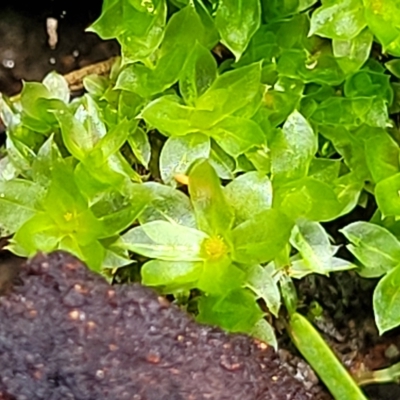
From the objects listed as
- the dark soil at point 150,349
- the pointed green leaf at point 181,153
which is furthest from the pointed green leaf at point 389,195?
the pointed green leaf at point 181,153

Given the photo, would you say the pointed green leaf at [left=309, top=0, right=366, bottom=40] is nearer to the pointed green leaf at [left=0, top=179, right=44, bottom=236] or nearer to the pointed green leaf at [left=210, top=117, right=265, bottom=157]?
the pointed green leaf at [left=210, top=117, right=265, bottom=157]

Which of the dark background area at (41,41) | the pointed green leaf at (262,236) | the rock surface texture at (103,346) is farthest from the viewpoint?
the dark background area at (41,41)

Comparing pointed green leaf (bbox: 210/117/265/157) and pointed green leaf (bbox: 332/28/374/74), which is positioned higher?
pointed green leaf (bbox: 332/28/374/74)

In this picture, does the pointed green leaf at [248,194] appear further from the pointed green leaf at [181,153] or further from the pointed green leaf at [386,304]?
the pointed green leaf at [386,304]

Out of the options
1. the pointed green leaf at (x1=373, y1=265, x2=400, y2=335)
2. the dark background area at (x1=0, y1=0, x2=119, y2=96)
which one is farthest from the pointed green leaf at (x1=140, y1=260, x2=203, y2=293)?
the dark background area at (x1=0, y1=0, x2=119, y2=96)

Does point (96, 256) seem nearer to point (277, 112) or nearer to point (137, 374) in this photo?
point (137, 374)

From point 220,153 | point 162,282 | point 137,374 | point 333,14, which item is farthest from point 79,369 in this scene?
point 333,14
